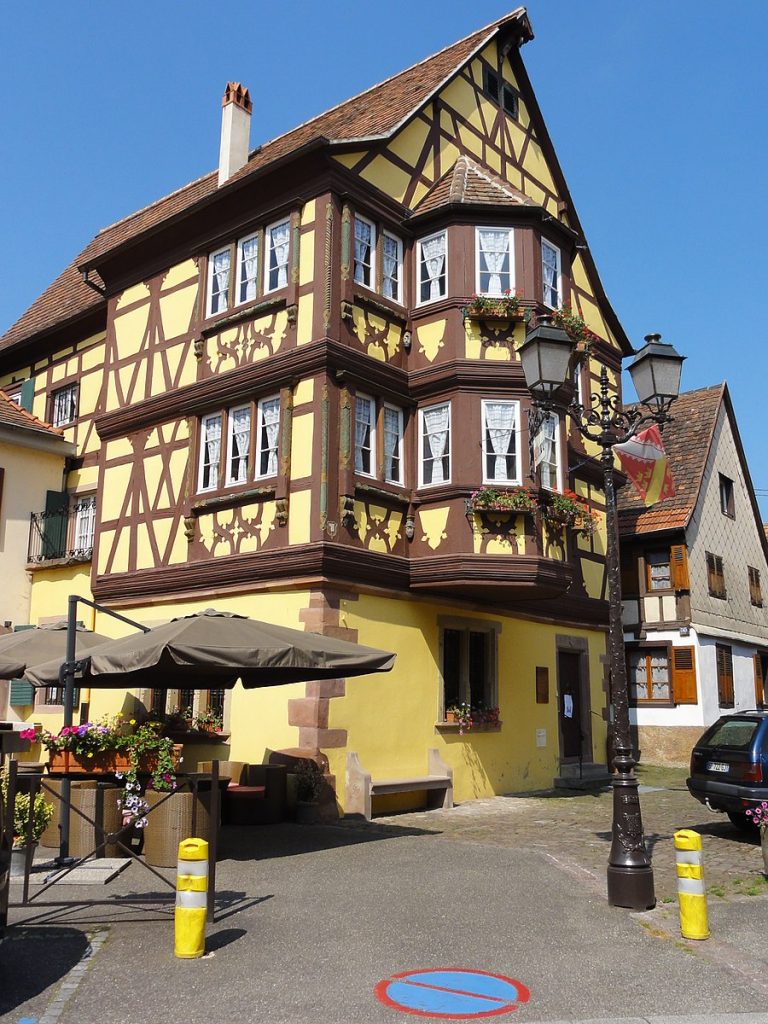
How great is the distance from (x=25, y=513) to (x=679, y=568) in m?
14.5

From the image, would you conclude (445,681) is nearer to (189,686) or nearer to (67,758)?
(189,686)

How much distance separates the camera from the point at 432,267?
16.1 meters

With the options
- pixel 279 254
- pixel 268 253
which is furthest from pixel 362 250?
pixel 268 253

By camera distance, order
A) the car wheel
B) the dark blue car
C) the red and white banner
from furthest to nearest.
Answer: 1. the red and white banner
2. the car wheel
3. the dark blue car

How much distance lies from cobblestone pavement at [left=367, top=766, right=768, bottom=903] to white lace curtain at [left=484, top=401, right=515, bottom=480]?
507 cm

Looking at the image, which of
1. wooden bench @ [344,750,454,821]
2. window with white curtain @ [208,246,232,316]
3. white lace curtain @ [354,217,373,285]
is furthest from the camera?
window with white curtain @ [208,246,232,316]

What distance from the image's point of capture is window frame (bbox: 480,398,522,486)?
14859 mm


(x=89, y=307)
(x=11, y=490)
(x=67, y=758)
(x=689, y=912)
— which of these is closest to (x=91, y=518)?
(x=11, y=490)

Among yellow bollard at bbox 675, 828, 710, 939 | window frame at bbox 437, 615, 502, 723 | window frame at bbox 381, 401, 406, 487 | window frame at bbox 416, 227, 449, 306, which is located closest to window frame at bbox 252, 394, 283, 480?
window frame at bbox 381, 401, 406, 487

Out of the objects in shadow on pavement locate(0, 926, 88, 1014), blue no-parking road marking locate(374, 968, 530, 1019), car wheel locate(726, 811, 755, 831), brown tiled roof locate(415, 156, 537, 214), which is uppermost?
brown tiled roof locate(415, 156, 537, 214)

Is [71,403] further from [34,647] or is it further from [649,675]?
[649,675]

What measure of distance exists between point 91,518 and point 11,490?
5.75ft

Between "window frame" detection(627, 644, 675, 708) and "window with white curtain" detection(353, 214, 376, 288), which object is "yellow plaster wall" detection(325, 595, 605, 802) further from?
"window with white curtain" detection(353, 214, 376, 288)

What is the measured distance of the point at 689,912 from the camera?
691 centimetres
